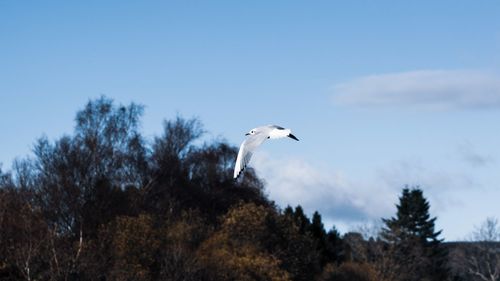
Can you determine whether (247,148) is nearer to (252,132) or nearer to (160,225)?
(252,132)

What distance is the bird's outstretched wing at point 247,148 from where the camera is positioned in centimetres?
1750

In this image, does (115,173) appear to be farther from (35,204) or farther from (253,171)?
(253,171)

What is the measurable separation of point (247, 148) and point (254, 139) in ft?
1.16

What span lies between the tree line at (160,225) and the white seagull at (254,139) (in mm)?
14899

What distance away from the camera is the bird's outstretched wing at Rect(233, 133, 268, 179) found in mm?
17500

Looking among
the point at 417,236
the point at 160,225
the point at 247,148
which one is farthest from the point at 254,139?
the point at 417,236

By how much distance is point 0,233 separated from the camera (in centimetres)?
3734

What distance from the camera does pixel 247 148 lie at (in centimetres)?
1800

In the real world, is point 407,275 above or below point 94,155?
below

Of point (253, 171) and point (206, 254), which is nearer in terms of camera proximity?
point (206, 254)

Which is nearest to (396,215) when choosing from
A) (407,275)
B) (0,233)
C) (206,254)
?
(407,275)

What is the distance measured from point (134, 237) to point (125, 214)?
5879mm

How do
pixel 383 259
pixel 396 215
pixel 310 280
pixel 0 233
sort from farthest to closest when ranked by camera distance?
pixel 396 215 < pixel 383 259 < pixel 310 280 < pixel 0 233

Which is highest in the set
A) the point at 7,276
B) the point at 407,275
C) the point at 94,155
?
the point at 94,155
